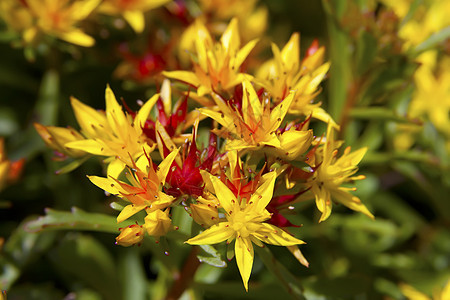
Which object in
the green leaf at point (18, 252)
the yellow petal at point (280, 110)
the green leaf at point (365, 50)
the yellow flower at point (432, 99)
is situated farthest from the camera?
the yellow flower at point (432, 99)

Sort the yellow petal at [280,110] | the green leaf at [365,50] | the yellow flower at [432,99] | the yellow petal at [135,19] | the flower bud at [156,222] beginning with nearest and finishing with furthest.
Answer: the flower bud at [156,222] < the yellow petal at [280,110] < the green leaf at [365,50] < the yellow petal at [135,19] < the yellow flower at [432,99]

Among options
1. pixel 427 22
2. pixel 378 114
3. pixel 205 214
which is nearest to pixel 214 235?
pixel 205 214

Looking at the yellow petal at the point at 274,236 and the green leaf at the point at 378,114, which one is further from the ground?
the green leaf at the point at 378,114

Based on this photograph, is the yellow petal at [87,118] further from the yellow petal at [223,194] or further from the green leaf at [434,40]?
the green leaf at [434,40]

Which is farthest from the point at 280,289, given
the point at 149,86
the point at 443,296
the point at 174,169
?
the point at 149,86

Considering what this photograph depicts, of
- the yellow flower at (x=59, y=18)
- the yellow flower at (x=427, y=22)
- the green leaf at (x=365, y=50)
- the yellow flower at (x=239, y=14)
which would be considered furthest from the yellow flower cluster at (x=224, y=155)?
the yellow flower at (x=427, y=22)

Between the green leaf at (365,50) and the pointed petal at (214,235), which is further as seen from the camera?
the green leaf at (365,50)
